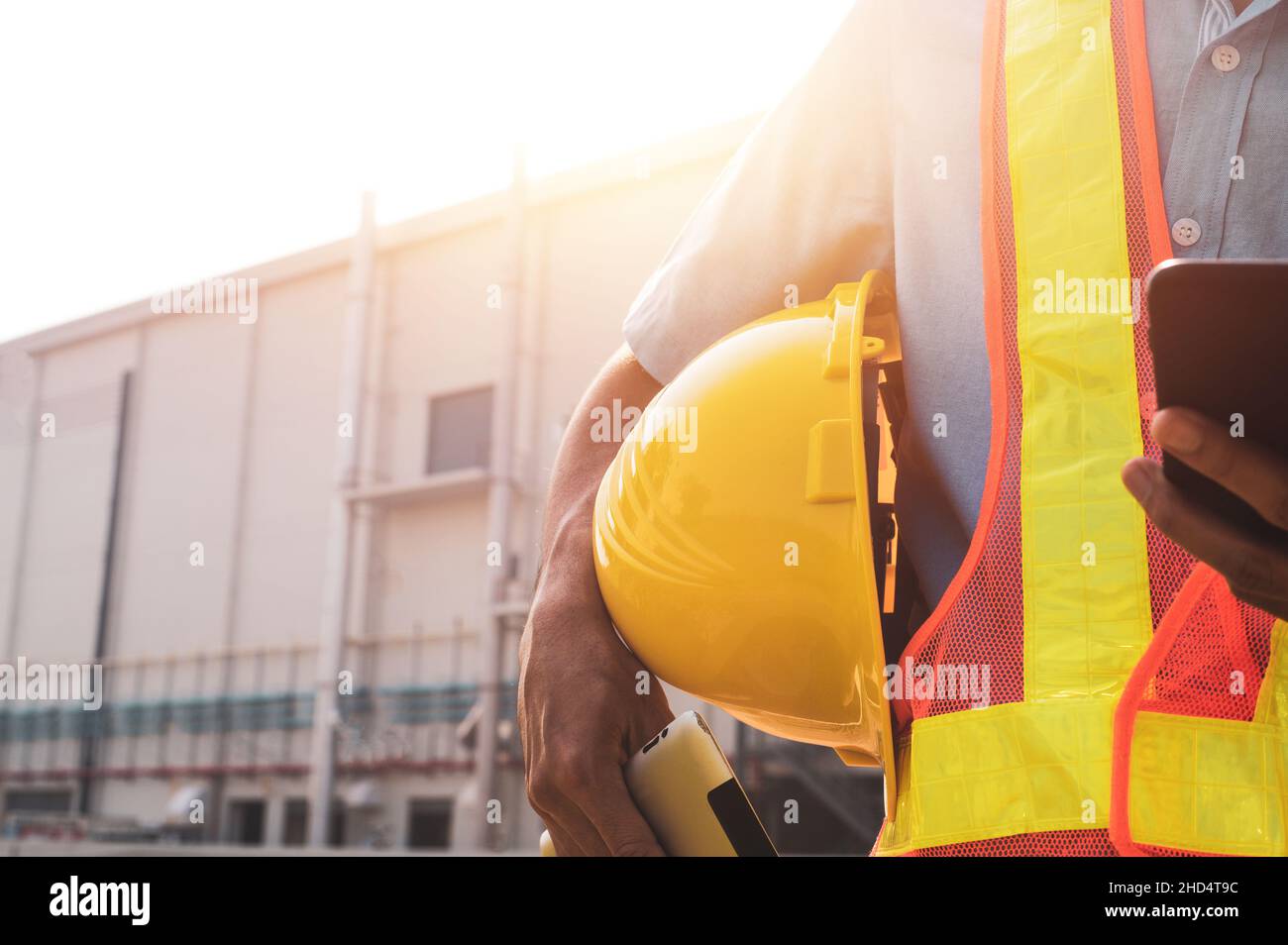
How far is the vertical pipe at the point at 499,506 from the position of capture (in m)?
11.3

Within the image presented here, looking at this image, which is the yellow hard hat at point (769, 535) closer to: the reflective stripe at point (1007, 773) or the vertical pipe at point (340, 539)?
the reflective stripe at point (1007, 773)

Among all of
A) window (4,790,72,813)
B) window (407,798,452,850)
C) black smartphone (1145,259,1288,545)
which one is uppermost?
black smartphone (1145,259,1288,545)

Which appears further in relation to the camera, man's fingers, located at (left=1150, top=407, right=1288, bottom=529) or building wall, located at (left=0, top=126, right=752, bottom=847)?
building wall, located at (left=0, top=126, right=752, bottom=847)

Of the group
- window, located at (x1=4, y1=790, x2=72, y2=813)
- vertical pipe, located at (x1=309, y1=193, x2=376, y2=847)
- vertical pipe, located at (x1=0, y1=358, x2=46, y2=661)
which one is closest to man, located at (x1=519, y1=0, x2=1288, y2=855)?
vertical pipe, located at (x1=309, y1=193, x2=376, y2=847)

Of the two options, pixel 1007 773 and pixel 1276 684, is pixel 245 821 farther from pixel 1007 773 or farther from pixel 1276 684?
pixel 1276 684

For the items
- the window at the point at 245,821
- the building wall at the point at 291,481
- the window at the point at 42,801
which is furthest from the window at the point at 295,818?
the window at the point at 42,801

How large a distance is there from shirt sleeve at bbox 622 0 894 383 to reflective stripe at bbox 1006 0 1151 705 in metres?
0.21

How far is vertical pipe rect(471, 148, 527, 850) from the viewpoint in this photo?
36.9 feet

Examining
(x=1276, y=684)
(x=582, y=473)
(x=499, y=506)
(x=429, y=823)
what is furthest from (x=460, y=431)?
(x=1276, y=684)

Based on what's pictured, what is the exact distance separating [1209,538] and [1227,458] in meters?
0.05

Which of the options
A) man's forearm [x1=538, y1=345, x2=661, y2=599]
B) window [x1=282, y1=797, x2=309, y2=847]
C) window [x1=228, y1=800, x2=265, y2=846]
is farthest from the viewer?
window [x1=228, y1=800, x2=265, y2=846]

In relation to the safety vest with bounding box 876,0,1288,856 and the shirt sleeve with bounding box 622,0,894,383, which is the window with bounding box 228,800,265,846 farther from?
the safety vest with bounding box 876,0,1288,856

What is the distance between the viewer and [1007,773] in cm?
78
